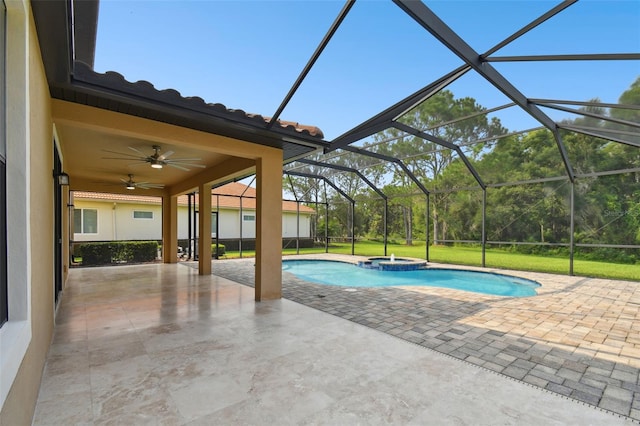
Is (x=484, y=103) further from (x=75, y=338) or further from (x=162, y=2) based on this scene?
(x=75, y=338)

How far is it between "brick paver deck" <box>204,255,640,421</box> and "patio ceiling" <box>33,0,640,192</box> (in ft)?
10.2

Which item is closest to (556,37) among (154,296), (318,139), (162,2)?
(318,139)

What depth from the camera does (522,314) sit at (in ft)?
15.4

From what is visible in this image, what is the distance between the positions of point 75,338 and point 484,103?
8.63 m

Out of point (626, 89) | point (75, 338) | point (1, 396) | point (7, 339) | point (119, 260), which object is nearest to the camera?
point (1, 396)

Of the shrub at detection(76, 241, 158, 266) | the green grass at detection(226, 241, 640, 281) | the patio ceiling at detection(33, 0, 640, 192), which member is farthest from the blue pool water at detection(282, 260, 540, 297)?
the shrub at detection(76, 241, 158, 266)

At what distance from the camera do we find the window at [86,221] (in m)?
13.3

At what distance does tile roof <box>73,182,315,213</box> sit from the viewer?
13.1m

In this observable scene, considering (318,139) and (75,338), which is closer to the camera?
(75,338)

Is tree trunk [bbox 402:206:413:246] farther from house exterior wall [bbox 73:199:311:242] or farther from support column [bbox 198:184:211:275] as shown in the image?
support column [bbox 198:184:211:275]

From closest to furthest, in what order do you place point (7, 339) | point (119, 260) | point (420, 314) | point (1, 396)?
point (1, 396), point (7, 339), point (420, 314), point (119, 260)

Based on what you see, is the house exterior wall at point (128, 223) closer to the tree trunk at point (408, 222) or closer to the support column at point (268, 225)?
the support column at point (268, 225)

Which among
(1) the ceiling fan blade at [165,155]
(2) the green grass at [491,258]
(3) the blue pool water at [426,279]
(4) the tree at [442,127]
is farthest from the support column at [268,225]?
(2) the green grass at [491,258]

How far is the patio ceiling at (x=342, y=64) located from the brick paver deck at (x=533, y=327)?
10.2 ft
